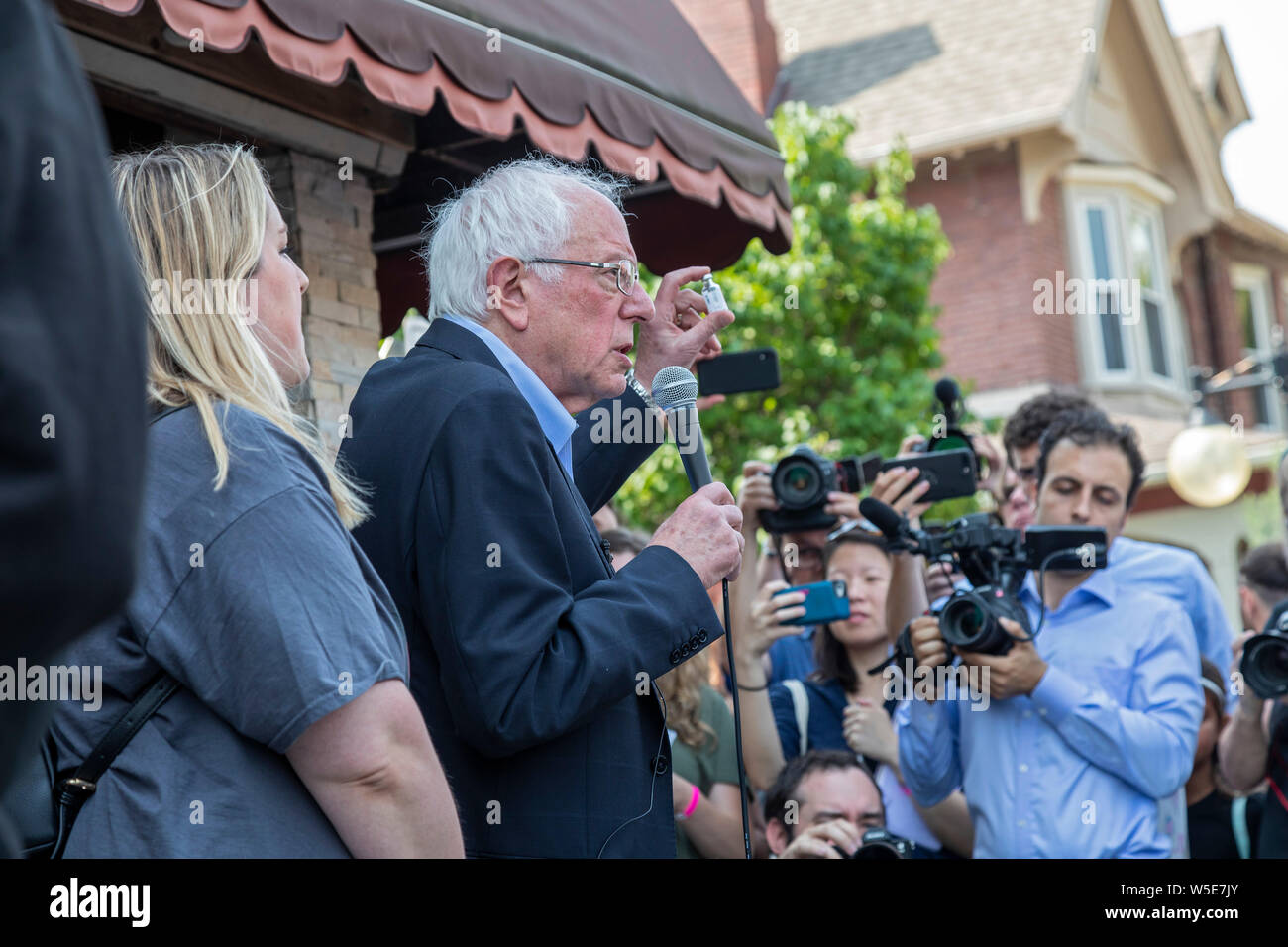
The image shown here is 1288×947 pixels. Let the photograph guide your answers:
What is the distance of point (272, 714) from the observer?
176 centimetres

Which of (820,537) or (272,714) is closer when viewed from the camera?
(272,714)

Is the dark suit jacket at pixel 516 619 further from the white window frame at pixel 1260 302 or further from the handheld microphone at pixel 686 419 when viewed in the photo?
the white window frame at pixel 1260 302

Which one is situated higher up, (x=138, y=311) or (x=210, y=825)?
(x=138, y=311)

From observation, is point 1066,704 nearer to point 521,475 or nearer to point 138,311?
point 521,475

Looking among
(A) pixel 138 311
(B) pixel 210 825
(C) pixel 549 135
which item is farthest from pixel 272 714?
(C) pixel 549 135

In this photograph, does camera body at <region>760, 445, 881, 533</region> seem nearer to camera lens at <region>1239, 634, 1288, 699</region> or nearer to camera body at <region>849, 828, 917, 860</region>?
camera body at <region>849, 828, 917, 860</region>

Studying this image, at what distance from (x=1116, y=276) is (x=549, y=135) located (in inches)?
524

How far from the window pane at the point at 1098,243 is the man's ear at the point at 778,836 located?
13.2 metres

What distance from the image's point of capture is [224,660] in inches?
69.9

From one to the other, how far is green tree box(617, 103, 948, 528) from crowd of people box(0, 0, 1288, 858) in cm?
656

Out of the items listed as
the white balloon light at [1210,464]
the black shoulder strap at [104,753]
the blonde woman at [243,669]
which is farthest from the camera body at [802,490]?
the white balloon light at [1210,464]

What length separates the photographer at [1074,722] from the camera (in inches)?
150

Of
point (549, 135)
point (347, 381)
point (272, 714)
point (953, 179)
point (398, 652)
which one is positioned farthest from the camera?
point (953, 179)

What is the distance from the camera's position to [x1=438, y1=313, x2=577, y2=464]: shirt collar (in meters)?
2.60
